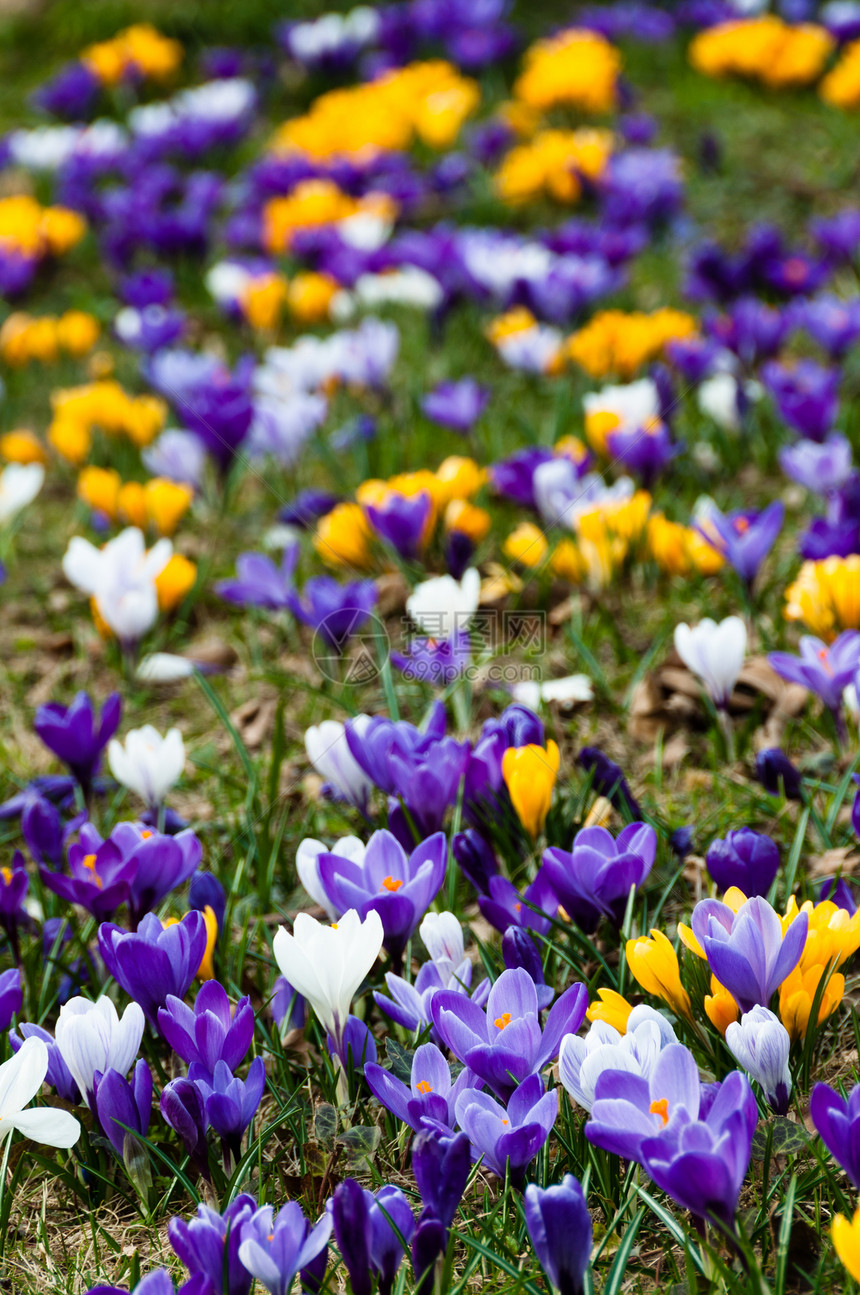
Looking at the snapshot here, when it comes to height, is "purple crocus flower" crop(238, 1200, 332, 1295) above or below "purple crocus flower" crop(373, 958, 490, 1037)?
above

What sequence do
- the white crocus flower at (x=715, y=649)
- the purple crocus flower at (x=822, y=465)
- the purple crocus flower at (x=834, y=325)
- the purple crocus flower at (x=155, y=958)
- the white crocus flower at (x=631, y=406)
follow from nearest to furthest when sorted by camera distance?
1. the purple crocus flower at (x=155, y=958)
2. the white crocus flower at (x=715, y=649)
3. the purple crocus flower at (x=822, y=465)
4. the white crocus flower at (x=631, y=406)
5. the purple crocus flower at (x=834, y=325)

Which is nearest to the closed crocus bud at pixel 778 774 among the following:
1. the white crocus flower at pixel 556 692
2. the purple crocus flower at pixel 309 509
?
the white crocus flower at pixel 556 692

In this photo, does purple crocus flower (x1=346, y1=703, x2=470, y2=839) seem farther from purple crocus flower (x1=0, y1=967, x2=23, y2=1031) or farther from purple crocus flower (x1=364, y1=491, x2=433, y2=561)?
purple crocus flower (x1=364, y1=491, x2=433, y2=561)

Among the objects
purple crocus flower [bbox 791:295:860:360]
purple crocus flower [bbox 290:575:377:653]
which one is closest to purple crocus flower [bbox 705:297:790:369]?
purple crocus flower [bbox 791:295:860:360]

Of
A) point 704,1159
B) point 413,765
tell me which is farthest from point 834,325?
point 704,1159

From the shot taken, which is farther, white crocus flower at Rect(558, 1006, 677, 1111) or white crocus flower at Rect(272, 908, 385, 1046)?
white crocus flower at Rect(272, 908, 385, 1046)

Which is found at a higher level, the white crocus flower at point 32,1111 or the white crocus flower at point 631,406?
the white crocus flower at point 32,1111

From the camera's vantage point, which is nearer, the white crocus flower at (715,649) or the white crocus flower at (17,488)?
the white crocus flower at (715,649)

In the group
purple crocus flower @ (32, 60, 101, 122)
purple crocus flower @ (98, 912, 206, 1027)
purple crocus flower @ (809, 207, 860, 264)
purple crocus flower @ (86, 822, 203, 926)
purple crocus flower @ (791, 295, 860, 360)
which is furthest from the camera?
purple crocus flower @ (32, 60, 101, 122)

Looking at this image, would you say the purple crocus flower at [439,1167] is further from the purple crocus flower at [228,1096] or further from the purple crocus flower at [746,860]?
the purple crocus flower at [746,860]
